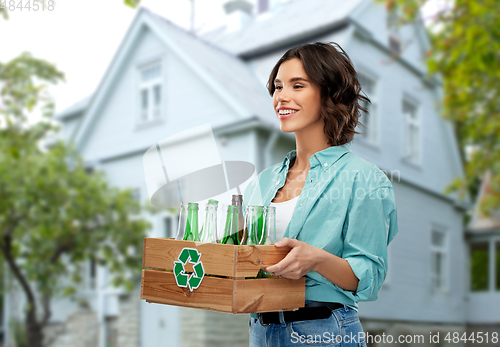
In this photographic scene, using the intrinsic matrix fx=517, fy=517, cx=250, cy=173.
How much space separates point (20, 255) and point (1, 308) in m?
7.74

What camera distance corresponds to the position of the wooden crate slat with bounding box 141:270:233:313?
1.21 m

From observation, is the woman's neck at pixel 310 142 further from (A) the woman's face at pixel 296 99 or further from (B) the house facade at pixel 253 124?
(B) the house facade at pixel 253 124

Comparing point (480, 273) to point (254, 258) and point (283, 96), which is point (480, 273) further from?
point (254, 258)

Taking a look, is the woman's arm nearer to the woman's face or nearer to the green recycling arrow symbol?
the green recycling arrow symbol

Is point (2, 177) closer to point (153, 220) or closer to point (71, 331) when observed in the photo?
point (153, 220)

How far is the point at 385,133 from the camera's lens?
29.4 feet

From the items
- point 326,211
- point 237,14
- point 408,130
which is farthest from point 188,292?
point 237,14

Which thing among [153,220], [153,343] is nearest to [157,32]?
[153,220]

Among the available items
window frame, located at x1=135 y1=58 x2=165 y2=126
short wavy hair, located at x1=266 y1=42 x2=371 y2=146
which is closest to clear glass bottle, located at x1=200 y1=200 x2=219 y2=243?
short wavy hair, located at x1=266 y1=42 x2=371 y2=146

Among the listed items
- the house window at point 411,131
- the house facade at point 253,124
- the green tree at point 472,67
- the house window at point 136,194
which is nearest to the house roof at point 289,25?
the house facade at point 253,124

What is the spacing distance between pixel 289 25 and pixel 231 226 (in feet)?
25.6

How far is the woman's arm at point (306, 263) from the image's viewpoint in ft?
3.92

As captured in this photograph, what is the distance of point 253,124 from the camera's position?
679 centimetres

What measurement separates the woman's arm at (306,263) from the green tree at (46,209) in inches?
259
